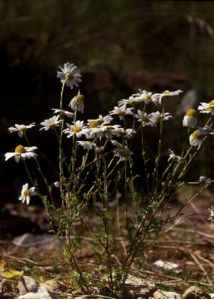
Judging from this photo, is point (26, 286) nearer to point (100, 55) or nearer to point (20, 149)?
point (20, 149)

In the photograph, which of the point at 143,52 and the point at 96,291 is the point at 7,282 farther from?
the point at 143,52

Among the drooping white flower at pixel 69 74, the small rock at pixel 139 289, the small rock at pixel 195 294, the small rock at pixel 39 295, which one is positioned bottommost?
the small rock at pixel 195 294

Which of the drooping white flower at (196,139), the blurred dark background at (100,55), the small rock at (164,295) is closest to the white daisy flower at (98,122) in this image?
the drooping white flower at (196,139)

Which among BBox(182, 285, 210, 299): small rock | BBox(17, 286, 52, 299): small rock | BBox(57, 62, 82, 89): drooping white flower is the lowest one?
BBox(182, 285, 210, 299): small rock

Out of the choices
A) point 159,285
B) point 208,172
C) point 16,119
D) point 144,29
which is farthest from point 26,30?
point 159,285

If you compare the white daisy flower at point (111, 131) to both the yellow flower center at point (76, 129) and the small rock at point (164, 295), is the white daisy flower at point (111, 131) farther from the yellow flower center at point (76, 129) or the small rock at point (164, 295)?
the small rock at point (164, 295)

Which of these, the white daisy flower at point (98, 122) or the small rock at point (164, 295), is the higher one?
the white daisy flower at point (98, 122)

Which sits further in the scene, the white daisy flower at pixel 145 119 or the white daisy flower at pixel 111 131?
the white daisy flower at pixel 145 119

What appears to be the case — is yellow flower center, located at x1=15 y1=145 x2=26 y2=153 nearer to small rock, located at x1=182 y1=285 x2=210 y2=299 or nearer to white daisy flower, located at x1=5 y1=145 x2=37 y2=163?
white daisy flower, located at x1=5 y1=145 x2=37 y2=163

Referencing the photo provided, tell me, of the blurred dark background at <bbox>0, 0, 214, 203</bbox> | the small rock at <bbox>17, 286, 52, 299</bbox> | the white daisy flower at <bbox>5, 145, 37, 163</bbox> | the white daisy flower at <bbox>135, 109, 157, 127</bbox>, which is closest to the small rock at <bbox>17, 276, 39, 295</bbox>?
the small rock at <bbox>17, 286, 52, 299</bbox>

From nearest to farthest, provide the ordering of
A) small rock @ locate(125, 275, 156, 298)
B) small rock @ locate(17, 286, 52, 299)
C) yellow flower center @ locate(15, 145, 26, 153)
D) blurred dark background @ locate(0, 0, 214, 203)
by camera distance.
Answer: small rock @ locate(17, 286, 52, 299) < yellow flower center @ locate(15, 145, 26, 153) < small rock @ locate(125, 275, 156, 298) < blurred dark background @ locate(0, 0, 214, 203)
